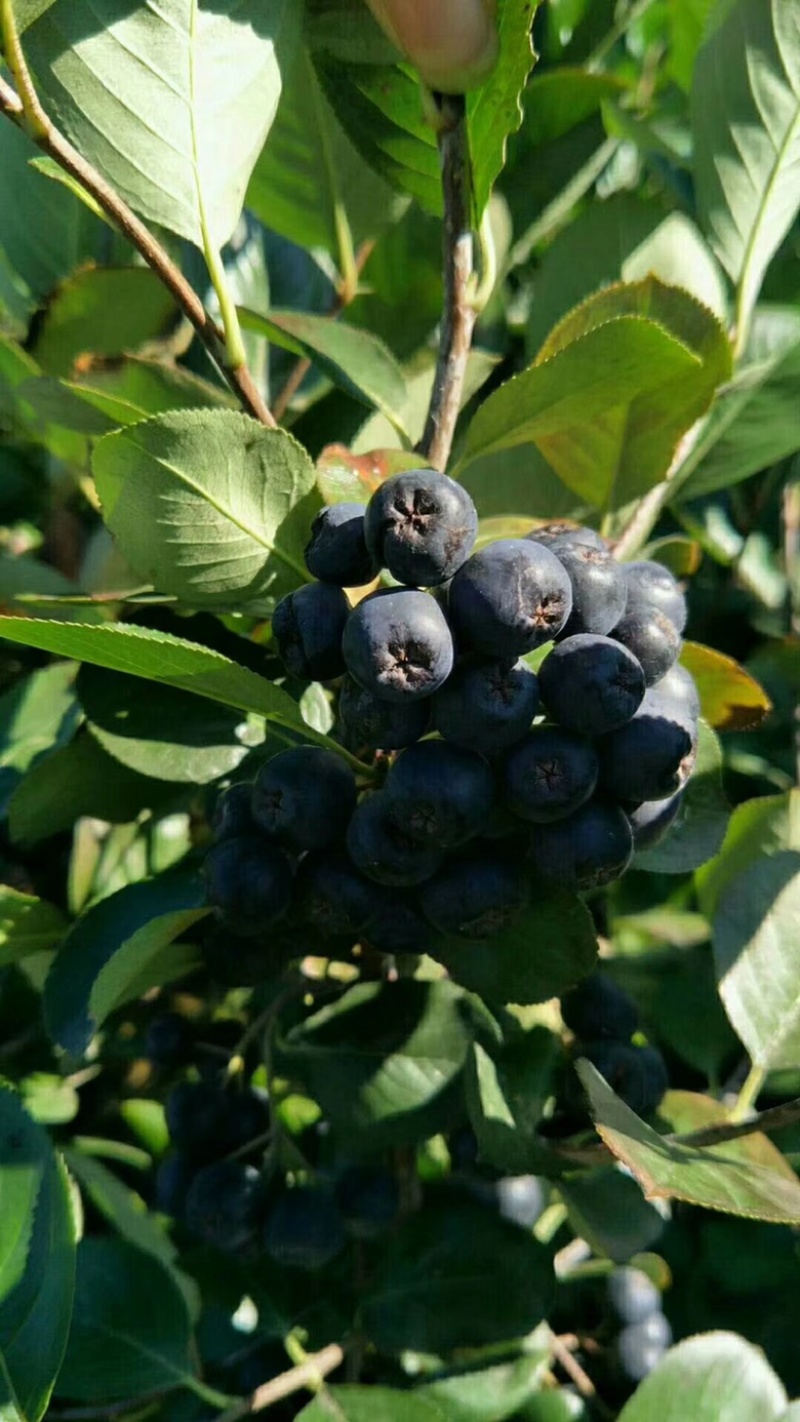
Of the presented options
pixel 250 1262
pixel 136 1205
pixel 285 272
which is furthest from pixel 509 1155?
pixel 285 272

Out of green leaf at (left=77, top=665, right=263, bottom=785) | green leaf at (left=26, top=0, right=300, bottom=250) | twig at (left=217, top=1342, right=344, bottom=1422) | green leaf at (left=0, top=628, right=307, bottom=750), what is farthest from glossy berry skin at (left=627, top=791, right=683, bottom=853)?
twig at (left=217, top=1342, right=344, bottom=1422)

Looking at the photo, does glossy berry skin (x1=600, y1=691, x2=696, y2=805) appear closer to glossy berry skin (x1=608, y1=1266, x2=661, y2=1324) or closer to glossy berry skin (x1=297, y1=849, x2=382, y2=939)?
glossy berry skin (x1=297, y1=849, x2=382, y2=939)

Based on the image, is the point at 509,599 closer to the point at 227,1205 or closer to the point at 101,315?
the point at 101,315

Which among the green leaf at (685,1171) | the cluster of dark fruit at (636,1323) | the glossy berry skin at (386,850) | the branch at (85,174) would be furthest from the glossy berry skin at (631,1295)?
the branch at (85,174)

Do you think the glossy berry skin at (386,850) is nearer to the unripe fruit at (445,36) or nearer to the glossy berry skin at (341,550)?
the glossy berry skin at (341,550)

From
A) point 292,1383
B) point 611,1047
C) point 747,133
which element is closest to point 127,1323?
point 292,1383

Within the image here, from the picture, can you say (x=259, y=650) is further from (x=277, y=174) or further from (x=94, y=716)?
(x=277, y=174)
